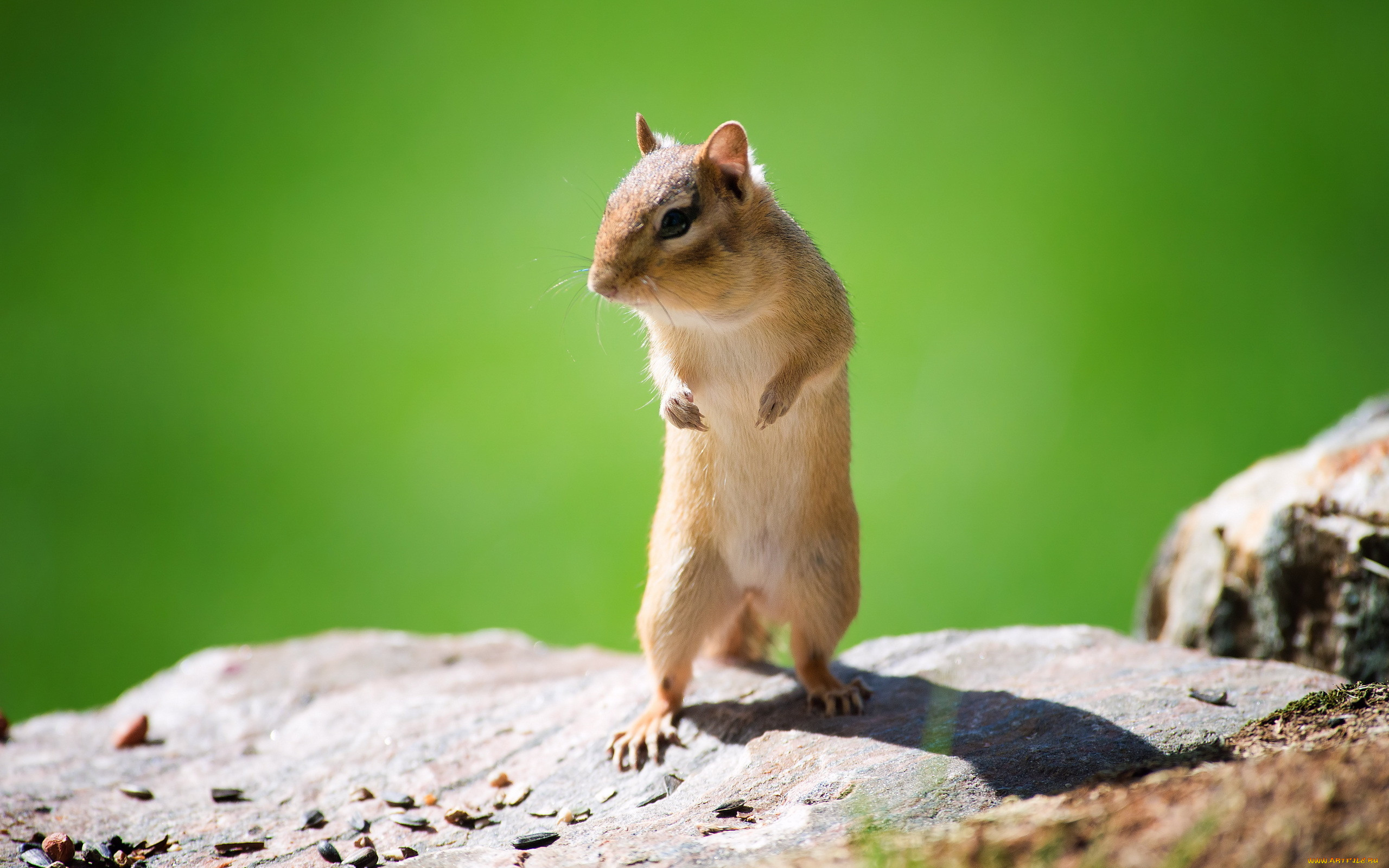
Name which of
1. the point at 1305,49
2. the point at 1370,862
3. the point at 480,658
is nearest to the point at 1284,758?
the point at 1370,862

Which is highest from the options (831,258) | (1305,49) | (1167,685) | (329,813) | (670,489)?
(1305,49)

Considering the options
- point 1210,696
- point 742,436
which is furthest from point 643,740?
point 1210,696

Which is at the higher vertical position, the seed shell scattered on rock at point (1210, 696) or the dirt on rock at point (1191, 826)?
the dirt on rock at point (1191, 826)

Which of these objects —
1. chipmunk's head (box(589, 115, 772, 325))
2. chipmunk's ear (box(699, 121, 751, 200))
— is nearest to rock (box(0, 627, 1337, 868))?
chipmunk's head (box(589, 115, 772, 325))

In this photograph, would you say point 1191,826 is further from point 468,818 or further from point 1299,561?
point 1299,561

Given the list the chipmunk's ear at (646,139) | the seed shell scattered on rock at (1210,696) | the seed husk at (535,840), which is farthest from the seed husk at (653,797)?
the chipmunk's ear at (646,139)

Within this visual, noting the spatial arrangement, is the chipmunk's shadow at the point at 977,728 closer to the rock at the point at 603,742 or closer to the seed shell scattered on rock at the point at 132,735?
the rock at the point at 603,742

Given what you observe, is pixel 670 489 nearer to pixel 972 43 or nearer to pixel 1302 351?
pixel 972 43
